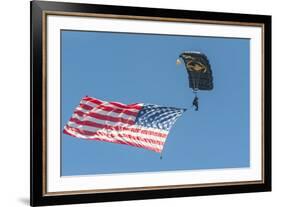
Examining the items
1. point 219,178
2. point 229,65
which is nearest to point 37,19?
point 229,65

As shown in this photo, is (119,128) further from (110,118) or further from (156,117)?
(156,117)

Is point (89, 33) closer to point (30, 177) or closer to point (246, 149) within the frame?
point (30, 177)

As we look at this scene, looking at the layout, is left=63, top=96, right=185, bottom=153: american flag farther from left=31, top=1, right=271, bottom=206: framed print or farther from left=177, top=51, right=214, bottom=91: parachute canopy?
left=177, top=51, right=214, bottom=91: parachute canopy

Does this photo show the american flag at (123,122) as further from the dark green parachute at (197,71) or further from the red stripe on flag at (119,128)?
the dark green parachute at (197,71)

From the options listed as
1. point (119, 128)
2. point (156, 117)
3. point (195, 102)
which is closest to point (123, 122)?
point (119, 128)

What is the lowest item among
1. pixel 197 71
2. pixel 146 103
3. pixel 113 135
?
pixel 113 135

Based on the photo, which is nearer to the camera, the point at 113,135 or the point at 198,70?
the point at 113,135

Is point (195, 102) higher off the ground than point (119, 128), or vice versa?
point (195, 102)

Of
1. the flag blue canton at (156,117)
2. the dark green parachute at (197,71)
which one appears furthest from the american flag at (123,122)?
the dark green parachute at (197,71)
